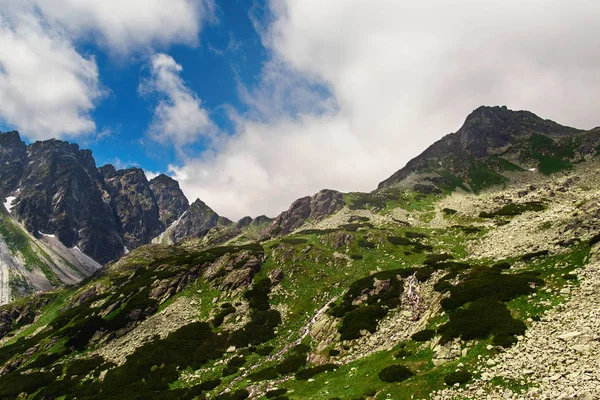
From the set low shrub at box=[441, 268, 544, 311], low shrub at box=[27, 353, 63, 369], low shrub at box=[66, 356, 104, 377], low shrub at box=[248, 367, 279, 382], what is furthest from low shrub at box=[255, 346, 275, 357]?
low shrub at box=[27, 353, 63, 369]

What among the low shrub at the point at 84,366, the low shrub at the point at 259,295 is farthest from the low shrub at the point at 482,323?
the low shrub at the point at 84,366

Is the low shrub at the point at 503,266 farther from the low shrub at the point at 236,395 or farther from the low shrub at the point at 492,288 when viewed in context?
the low shrub at the point at 236,395

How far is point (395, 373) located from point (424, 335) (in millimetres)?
6849

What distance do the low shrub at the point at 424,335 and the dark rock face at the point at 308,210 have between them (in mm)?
118612

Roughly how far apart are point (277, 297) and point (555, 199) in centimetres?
9864

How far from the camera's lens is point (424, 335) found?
32.5 meters

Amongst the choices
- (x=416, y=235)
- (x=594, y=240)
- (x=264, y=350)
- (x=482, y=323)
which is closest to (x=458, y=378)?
(x=482, y=323)

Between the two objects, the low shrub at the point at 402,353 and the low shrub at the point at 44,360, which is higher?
the low shrub at the point at 44,360

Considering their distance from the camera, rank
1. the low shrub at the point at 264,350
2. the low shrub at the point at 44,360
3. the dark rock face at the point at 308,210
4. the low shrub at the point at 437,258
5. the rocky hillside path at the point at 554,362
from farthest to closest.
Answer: the dark rock face at the point at 308,210 → the low shrub at the point at 437,258 → the low shrub at the point at 44,360 → the low shrub at the point at 264,350 → the rocky hillside path at the point at 554,362

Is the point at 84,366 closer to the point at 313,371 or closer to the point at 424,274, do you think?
the point at 313,371

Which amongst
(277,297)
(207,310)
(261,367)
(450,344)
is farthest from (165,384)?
(450,344)

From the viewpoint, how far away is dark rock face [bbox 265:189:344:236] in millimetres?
158250

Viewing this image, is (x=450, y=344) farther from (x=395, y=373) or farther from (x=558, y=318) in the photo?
(x=558, y=318)

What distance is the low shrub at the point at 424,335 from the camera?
31.9m
